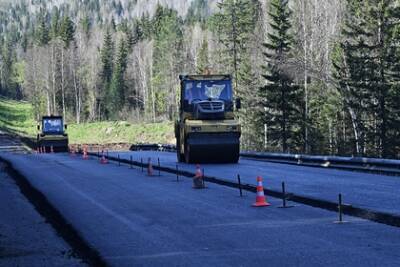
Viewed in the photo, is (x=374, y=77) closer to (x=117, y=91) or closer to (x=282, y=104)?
(x=282, y=104)

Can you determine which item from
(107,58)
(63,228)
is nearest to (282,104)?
(63,228)

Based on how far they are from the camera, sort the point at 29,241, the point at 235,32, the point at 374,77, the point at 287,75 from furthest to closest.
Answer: the point at 235,32
the point at 287,75
the point at 374,77
the point at 29,241

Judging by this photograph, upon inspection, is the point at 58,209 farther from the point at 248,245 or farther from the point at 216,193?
the point at 248,245

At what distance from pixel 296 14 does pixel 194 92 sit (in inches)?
1471

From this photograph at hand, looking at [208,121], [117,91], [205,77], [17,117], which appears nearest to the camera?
[208,121]

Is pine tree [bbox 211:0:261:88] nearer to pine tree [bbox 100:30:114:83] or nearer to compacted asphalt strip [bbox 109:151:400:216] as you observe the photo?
compacted asphalt strip [bbox 109:151:400:216]

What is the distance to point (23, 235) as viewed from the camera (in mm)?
10977

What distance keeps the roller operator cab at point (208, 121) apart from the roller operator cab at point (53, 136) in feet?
99.6

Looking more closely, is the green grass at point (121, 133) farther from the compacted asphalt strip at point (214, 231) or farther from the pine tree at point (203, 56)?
the compacted asphalt strip at point (214, 231)

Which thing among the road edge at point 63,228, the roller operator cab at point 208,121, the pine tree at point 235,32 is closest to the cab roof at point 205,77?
the roller operator cab at point 208,121

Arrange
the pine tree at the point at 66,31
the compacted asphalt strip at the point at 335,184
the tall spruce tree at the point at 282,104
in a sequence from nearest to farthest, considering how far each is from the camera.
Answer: the compacted asphalt strip at the point at 335,184, the tall spruce tree at the point at 282,104, the pine tree at the point at 66,31

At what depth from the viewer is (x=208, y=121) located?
89.4 feet

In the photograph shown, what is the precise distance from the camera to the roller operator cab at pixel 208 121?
88.9 feet

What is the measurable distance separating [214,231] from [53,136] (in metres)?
48.6
